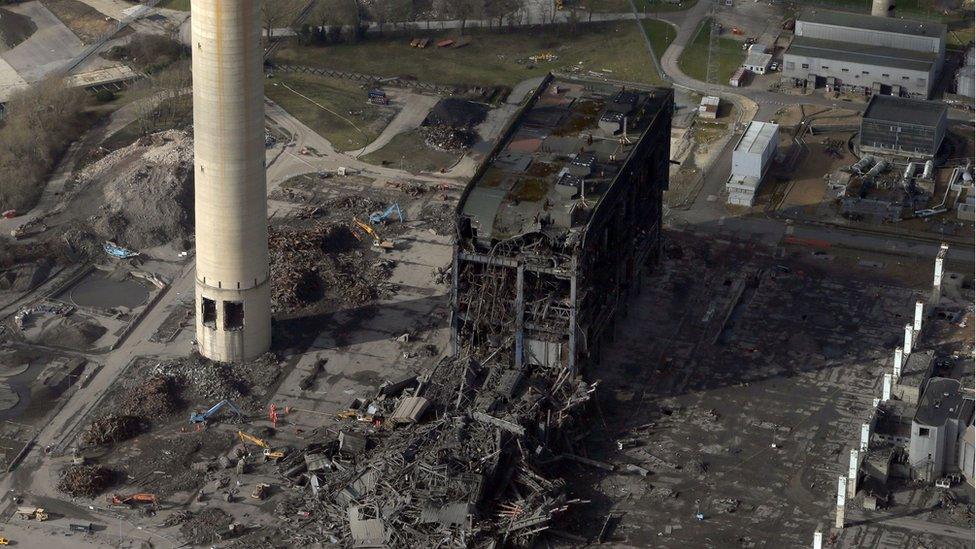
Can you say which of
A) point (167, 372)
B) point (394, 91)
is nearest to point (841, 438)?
point (167, 372)

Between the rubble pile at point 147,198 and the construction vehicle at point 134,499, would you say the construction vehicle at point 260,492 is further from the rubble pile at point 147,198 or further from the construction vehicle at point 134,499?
the rubble pile at point 147,198

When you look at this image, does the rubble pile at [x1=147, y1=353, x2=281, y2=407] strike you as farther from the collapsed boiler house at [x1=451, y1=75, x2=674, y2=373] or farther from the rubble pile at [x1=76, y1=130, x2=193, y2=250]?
the rubble pile at [x1=76, y1=130, x2=193, y2=250]

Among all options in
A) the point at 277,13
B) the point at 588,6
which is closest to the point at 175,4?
the point at 277,13

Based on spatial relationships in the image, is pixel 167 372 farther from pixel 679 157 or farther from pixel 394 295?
pixel 679 157

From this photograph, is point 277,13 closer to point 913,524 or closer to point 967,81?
point 967,81

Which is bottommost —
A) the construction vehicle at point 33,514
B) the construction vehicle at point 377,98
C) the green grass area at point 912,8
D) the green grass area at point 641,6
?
the construction vehicle at point 33,514

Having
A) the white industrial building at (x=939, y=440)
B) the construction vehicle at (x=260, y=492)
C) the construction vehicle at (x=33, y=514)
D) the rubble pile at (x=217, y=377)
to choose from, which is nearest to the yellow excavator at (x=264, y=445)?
the construction vehicle at (x=260, y=492)
